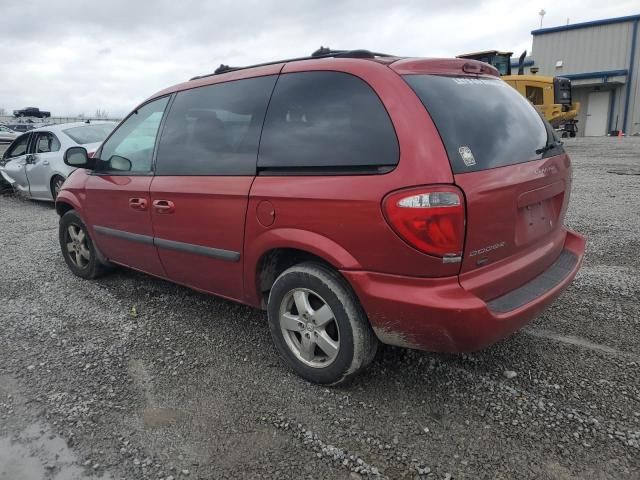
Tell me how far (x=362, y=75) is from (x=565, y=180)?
142 cm

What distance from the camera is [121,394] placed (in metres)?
2.80

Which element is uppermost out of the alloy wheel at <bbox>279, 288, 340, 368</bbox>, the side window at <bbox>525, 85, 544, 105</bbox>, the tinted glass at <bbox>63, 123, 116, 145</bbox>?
the side window at <bbox>525, 85, 544, 105</bbox>

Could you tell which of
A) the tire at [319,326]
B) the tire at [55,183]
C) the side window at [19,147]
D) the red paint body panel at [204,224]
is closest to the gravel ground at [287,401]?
the tire at [319,326]

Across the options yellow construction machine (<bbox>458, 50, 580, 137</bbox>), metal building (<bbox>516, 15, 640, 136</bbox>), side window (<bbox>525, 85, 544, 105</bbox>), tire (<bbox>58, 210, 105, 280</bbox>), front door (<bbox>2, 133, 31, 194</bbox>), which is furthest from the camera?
metal building (<bbox>516, 15, 640, 136</bbox>)

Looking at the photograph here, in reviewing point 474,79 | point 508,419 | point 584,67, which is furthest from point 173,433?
point 584,67

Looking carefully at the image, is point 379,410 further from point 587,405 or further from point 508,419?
point 587,405

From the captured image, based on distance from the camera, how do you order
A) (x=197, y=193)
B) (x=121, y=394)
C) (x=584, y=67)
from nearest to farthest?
(x=121, y=394) → (x=197, y=193) → (x=584, y=67)

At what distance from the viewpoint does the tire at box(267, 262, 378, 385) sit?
2525 millimetres

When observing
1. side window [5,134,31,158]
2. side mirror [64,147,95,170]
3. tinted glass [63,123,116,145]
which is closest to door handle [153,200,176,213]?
side mirror [64,147,95,170]

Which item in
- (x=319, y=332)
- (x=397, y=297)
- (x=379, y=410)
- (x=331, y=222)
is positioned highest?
(x=331, y=222)

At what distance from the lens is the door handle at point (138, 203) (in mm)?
3571

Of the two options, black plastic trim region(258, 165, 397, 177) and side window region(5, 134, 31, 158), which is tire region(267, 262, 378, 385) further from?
side window region(5, 134, 31, 158)

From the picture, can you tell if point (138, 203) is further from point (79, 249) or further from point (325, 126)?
point (325, 126)

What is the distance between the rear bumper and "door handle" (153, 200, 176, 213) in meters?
1.48
